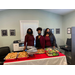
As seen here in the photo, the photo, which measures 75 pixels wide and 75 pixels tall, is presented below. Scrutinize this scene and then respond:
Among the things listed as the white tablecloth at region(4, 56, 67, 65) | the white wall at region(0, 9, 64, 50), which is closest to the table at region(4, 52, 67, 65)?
the white tablecloth at region(4, 56, 67, 65)

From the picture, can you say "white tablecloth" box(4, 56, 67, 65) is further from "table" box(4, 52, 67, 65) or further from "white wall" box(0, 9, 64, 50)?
"white wall" box(0, 9, 64, 50)

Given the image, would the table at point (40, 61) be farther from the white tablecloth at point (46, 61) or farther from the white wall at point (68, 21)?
the white wall at point (68, 21)

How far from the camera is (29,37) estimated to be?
2.55 meters

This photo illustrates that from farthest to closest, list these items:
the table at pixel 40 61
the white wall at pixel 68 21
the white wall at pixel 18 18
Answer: the white wall at pixel 18 18
the white wall at pixel 68 21
the table at pixel 40 61

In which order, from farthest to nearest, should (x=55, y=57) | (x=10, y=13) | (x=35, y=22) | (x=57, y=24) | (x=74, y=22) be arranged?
(x=57, y=24) → (x=35, y=22) → (x=10, y=13) → (x=74, y=22) → (x=55, y=57)

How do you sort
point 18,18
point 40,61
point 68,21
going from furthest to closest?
1. point 68,21
2. point 18,18
3. point 40,61

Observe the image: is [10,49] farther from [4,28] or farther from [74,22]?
[74,22]

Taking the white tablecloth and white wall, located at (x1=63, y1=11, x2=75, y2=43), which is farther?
white wall, located at (x1=63, y1=11, x2=75, y2=43)

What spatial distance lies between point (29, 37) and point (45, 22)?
1637mm

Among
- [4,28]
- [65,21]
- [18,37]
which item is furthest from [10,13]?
[65,21]

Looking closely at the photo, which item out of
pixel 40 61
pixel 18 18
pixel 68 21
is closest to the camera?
pixel 40 61

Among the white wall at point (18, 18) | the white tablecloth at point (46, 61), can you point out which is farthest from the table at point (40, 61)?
the white wall at point (18, 18)

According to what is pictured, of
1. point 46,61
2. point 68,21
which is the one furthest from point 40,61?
point 68,21

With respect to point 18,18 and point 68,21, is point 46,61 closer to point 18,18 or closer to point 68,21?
point 18,18
